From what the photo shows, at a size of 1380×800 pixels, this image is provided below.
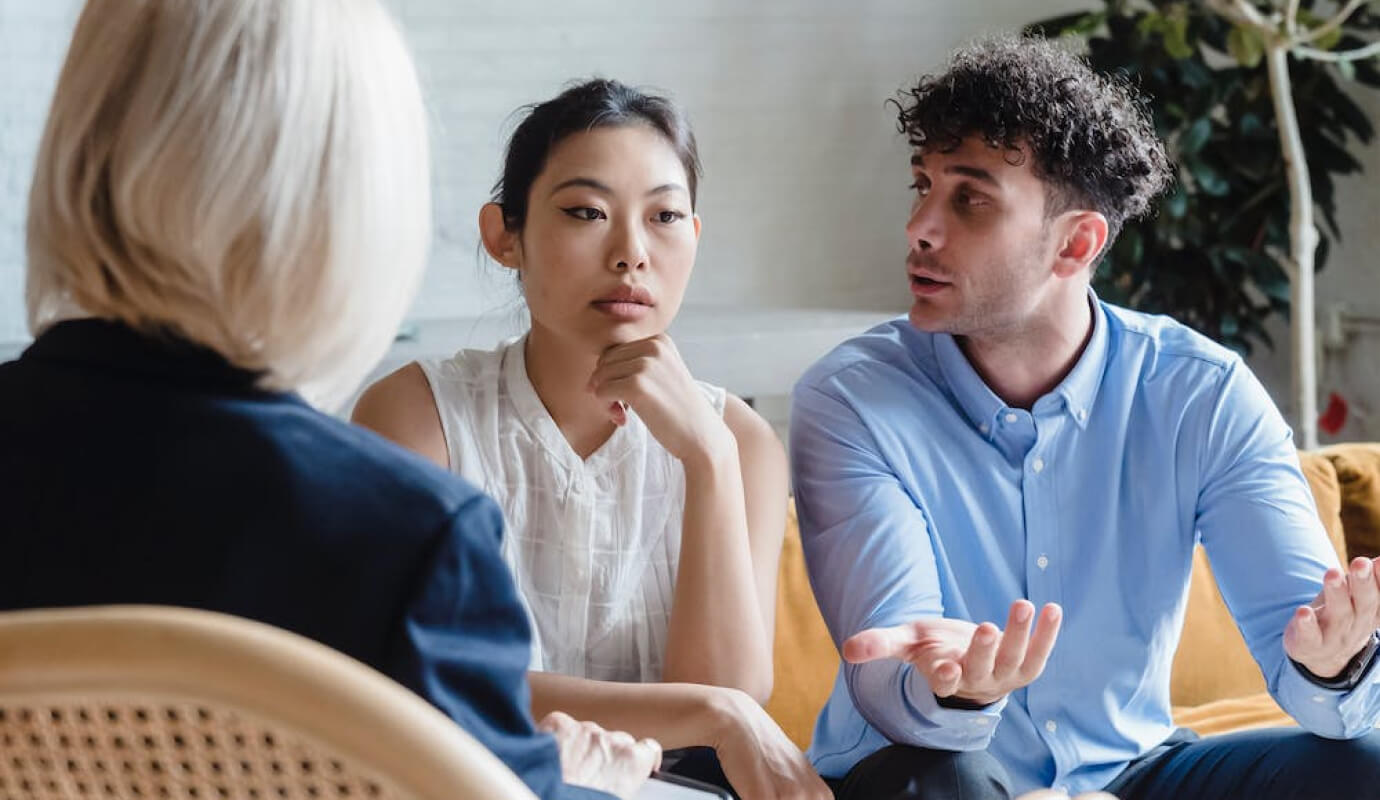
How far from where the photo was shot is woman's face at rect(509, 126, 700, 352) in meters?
1.65

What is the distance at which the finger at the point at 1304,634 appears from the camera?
151 centimetres

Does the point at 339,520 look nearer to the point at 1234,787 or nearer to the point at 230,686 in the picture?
the point at 230,686

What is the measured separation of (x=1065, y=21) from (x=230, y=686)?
12.3 ft

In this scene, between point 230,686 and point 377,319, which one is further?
point 377,319

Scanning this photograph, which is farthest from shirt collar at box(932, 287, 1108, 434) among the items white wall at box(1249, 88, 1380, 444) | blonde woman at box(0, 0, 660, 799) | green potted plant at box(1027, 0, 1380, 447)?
white wall at box(1249, 88, 1380, 444)

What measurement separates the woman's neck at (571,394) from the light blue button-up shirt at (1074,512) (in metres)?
0.27

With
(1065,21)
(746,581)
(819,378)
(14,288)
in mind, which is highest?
(1065,21)

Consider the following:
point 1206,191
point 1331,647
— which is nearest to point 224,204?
point 1331,647

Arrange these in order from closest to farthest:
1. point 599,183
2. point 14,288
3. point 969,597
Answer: point 599,183
point 969,597
point 14,288

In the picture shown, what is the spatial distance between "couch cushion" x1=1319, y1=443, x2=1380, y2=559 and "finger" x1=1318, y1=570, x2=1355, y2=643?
3.39ft

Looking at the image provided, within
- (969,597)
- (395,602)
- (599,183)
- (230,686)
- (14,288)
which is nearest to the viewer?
(230,686)

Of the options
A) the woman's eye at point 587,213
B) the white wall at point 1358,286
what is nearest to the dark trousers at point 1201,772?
the woman's eye at point 587,213

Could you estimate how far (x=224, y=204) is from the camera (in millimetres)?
793

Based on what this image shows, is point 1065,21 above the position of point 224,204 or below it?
above
